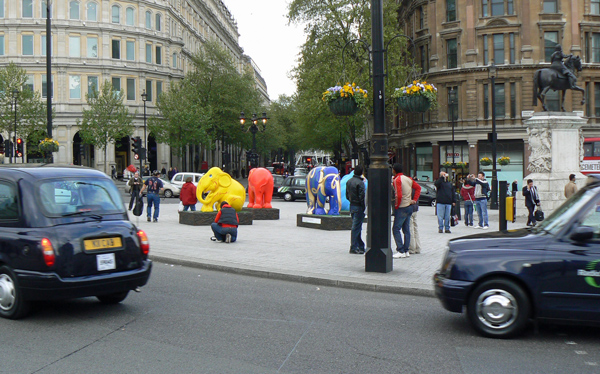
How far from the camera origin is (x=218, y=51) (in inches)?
2394

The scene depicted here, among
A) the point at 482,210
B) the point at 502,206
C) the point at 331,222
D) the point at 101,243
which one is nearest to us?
the point at 101,243

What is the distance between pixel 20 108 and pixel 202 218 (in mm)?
36824

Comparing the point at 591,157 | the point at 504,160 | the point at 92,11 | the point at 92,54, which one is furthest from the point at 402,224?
the point at 92,11

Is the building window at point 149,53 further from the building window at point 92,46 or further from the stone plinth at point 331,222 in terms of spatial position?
the stone plinth at point 331,222

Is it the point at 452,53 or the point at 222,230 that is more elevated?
the point at 452,53

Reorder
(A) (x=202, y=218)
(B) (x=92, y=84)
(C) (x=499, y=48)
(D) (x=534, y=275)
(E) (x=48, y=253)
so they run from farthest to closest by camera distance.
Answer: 1. (B) (x=92, y=84)
2. (C) (x=499, y=48)
3. (A) (x=202, y=218)
4. (E) (x=48, y=253)
5. (D) (x=534, y=275)

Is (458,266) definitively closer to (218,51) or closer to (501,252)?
(501,252)

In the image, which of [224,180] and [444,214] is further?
[224,180]

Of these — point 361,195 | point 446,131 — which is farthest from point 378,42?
point 446,131

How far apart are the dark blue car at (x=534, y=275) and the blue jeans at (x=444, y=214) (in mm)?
11040

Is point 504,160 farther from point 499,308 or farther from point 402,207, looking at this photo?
point 499,308

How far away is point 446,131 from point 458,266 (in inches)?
1665

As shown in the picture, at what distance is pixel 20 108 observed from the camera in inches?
1964

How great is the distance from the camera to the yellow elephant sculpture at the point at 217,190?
2016 cm
